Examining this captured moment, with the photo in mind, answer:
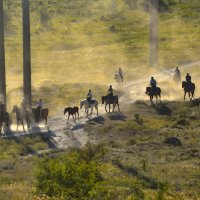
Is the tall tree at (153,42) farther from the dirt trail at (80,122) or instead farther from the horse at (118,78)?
the horse at (118,78)

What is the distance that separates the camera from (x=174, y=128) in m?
36.3

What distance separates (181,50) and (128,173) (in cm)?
5649

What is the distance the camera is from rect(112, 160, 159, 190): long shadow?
22516 millimetres

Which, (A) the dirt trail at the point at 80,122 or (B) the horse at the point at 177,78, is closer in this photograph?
(A) the dirt trail at the point at 80,122

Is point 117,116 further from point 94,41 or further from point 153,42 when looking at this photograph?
point 94,41

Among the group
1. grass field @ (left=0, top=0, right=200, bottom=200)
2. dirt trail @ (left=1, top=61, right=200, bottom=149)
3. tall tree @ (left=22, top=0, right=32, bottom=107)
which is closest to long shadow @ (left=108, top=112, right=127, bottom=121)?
grass field @ (left=0, top=0, right=200, bottom=200)

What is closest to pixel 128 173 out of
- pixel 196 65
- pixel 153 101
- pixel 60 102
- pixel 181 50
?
pixel 153 101

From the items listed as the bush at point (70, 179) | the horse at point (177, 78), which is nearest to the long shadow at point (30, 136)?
the bush at point (70, 179)

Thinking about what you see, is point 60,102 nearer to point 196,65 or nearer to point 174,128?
point 174,128

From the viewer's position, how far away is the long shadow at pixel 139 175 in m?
22.5

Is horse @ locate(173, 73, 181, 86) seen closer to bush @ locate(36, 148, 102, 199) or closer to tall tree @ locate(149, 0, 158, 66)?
tall tree @ locate(149, 0, 158, 66)

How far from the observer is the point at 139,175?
24.0m

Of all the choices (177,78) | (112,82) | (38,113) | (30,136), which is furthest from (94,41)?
(30,136)

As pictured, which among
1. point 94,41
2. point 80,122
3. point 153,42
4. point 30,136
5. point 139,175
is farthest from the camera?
point 94,41
